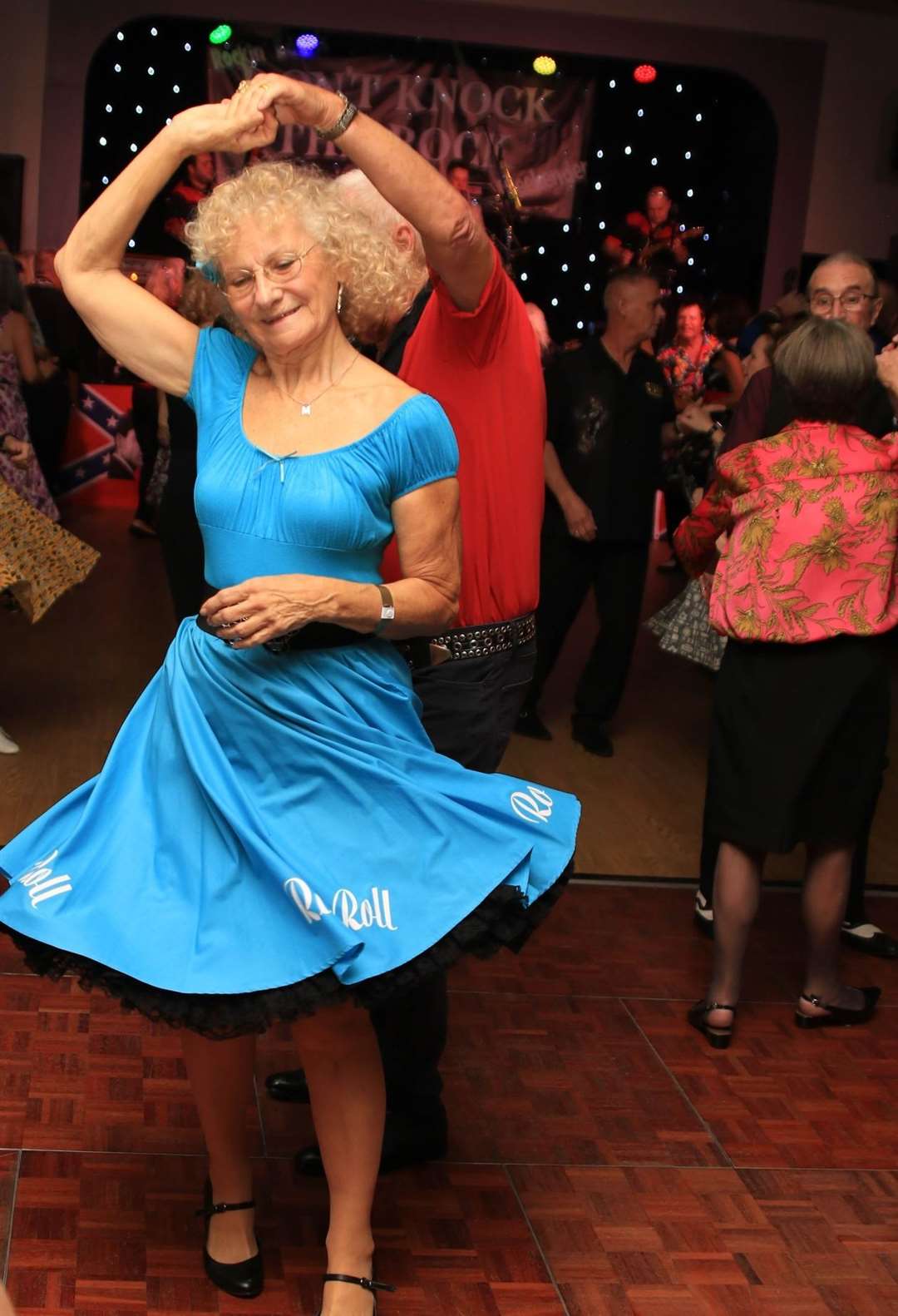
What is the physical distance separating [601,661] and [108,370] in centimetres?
639

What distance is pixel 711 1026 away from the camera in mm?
3441

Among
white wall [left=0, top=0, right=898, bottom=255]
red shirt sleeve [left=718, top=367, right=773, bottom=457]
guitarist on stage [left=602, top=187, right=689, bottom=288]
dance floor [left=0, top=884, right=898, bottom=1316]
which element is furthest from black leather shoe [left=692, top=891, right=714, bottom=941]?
white wall [left=0, top=0, right=898, bottom=255]

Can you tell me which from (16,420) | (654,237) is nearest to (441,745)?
(16,420)

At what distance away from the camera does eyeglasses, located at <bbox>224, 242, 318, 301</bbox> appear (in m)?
2.18

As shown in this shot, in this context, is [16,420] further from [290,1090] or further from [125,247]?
[125,247]

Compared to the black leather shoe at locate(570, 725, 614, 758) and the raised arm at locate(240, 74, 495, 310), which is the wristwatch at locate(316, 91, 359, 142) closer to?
the raised arm at locate(240, 74, 495, 310)

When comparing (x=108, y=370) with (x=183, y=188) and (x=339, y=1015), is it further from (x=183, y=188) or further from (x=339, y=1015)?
(x=339, y=1015)

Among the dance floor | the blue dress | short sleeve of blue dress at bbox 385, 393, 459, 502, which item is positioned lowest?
the dance floor

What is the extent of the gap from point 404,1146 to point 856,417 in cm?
178

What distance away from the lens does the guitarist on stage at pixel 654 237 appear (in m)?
12.5

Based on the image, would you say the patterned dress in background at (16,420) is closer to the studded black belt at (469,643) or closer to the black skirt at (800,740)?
the black skirt at (800,740)

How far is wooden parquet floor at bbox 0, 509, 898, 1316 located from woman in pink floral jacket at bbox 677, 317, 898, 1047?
0.83 ft

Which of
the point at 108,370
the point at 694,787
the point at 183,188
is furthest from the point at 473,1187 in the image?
the point at 183,188

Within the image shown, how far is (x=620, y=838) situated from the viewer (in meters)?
4.80
